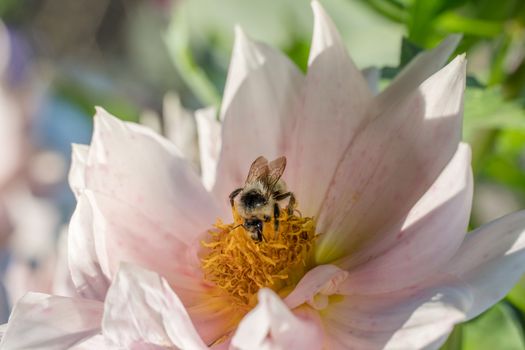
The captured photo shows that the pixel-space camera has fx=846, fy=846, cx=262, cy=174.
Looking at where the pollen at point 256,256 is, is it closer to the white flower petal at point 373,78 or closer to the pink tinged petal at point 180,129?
the white flower petal at point 373,78

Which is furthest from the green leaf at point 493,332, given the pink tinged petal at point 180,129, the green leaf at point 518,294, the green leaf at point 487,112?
the pink tinged petal at point 180,129

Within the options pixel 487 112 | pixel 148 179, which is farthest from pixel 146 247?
pixel 487 112

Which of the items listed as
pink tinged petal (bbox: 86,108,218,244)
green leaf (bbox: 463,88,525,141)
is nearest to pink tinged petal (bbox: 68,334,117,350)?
pink tinged petal (bbox: 86,108,218,244)

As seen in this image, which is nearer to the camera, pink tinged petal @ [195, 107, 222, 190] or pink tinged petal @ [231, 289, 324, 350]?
pink tinged petal @ [231, 289, 324, 350]

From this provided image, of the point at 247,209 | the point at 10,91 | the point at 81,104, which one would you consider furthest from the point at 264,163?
the point at 10,91

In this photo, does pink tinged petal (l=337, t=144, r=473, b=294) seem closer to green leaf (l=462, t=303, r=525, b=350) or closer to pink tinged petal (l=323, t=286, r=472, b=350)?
pink tinged petal (l=323, t=286, r=472, b=350)

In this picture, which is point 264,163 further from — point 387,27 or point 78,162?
point 387,27
